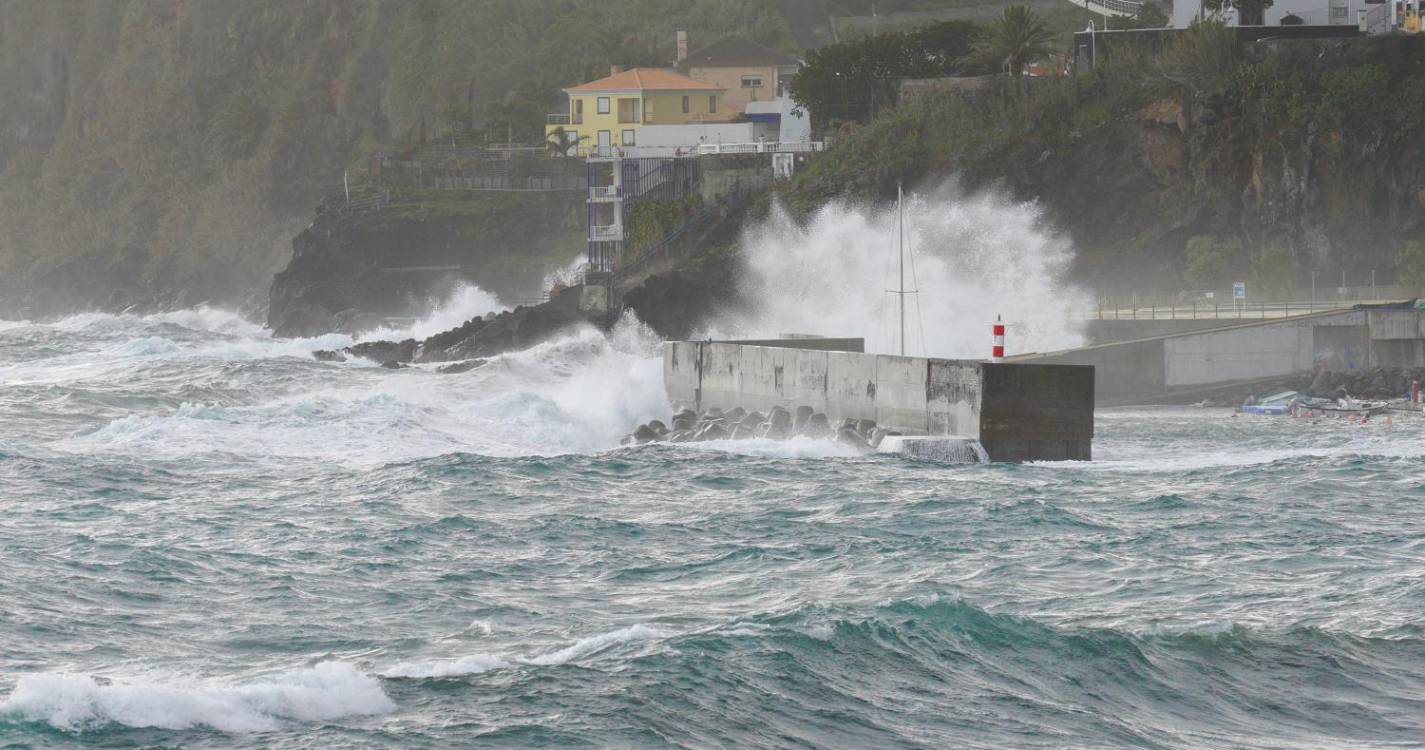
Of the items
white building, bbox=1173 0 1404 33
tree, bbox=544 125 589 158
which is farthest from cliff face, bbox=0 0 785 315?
white building, bbox=1173 0 1404 33

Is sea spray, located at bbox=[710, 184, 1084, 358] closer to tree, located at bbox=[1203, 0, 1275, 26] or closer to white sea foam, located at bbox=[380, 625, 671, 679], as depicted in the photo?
tree, located at bbox=[1203, 0, 1275, 26]

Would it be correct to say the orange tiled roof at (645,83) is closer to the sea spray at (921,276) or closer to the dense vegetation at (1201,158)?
the dense vegetation at (1201,158)

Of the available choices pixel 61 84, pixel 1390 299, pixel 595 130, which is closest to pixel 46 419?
pixel 1390 299

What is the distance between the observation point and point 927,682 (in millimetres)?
12867

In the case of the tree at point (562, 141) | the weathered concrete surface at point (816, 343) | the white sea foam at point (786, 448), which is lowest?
the white sea foam at point (786, 448)

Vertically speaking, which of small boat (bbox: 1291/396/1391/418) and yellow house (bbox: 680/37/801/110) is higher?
yellow house (bbox: 680/37/801/110)

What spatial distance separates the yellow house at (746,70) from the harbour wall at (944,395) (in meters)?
48.5

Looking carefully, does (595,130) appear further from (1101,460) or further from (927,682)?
(927,682)

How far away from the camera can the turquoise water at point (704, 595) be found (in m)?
11.8

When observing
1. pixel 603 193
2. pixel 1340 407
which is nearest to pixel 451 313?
pixel 603 193

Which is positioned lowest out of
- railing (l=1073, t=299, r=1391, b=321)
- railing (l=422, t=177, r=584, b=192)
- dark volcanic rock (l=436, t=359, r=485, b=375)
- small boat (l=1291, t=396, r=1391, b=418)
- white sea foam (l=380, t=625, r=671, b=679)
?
white sea foam (l=380, t=625, r=671, b=679)

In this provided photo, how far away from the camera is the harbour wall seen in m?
23.9

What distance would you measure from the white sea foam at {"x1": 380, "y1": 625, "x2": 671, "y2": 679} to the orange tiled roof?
194 ft

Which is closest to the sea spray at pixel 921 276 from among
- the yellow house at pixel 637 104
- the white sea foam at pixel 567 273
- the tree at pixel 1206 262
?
the tree at pixel 1206 262
